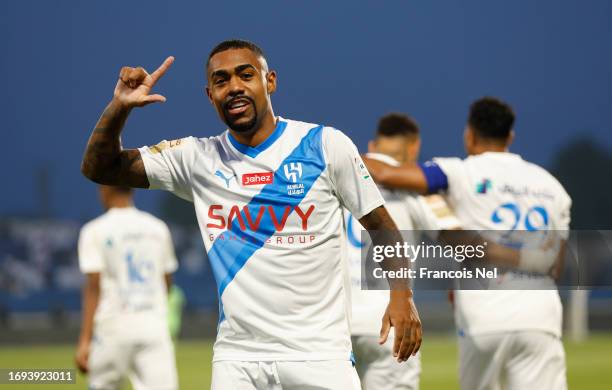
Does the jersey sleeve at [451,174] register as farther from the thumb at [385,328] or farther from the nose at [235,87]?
the nose at [235,87]

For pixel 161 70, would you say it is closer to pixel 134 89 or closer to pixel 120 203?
pixel 134 89

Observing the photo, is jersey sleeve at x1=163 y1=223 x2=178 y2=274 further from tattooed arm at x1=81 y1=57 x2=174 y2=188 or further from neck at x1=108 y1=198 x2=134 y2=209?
tattooed arm at x1=81 y1=57 x2=174 y2=188

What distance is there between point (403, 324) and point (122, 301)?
18.1 feet

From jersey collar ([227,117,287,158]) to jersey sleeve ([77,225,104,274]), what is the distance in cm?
493

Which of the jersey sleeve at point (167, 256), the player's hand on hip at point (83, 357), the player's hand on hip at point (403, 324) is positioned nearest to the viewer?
the player's hand on hip at point (403, 324)

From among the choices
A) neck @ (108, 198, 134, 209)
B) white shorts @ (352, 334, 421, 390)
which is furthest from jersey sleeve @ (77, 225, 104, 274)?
white shorts @ (352, 334, 421, 390)

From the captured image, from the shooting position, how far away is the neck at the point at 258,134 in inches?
222

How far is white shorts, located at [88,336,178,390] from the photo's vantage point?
33.9ft

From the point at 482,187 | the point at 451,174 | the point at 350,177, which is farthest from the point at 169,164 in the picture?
the point at 482,187

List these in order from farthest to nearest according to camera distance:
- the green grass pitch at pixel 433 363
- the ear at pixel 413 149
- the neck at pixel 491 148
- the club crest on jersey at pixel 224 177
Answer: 1. the green grass pitch at pixel 433 363
2. the ear at pixel 413 149
3. the neck at pixel 491 148
4. the club crest on jersey at pixel 224 177

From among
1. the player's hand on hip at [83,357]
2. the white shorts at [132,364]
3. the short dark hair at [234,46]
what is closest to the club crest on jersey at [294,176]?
the short dark hair at [234,46]

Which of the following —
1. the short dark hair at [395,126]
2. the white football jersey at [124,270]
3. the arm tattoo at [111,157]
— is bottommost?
the white football jersey at [124,270]

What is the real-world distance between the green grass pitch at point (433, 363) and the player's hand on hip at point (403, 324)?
11281 mm

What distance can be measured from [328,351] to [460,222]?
2.30 meters
